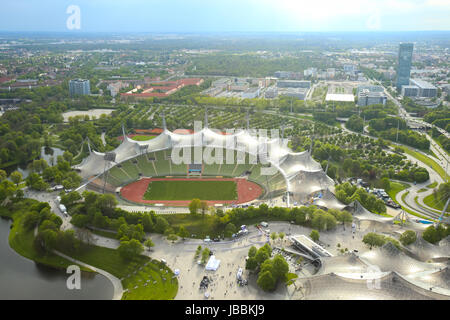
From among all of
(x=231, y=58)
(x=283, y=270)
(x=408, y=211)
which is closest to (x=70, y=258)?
(x=283, y=270)

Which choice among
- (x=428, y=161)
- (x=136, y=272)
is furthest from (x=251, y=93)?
(x=136, y=272)

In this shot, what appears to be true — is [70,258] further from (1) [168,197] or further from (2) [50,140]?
(2) [50,140]

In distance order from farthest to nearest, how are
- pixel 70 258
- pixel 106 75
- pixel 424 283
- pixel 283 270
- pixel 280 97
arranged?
1. pixel 106 75
2. pixel 280 97
3. pixel 70 258
4. pixel 283 270
5. pixel 424 283

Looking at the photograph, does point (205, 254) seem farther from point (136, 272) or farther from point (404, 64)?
point (404, 64)

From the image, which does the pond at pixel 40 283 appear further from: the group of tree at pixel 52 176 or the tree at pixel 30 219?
the group of tree at pixel 52 176

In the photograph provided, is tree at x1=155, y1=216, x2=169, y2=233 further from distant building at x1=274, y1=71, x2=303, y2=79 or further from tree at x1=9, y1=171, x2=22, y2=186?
distant building at x1=274, y1=71, x2=303, y2=79

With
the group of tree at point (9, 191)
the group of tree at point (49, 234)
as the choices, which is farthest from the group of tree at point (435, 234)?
the group of tree at point (9, 191)
